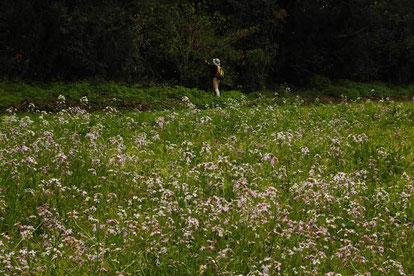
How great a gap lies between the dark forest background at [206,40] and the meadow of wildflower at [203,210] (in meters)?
11.7

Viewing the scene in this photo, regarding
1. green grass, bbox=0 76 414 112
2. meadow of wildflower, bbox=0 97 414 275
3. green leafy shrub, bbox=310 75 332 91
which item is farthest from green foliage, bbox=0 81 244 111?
green leafy shrub, bbox=310 75 332 91

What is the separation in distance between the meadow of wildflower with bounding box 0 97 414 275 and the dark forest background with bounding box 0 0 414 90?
11.7 metres

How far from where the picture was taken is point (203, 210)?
14.4 feet

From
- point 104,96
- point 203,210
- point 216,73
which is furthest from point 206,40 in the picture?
point 203,210

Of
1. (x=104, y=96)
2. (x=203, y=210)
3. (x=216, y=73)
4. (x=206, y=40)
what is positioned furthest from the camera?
(x=206, y=40)

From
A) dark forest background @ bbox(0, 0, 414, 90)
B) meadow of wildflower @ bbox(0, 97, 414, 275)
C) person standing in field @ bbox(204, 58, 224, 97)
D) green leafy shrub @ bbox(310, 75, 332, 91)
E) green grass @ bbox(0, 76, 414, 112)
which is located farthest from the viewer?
green leafy shrub @ bbox(310, 75, 332, 91)

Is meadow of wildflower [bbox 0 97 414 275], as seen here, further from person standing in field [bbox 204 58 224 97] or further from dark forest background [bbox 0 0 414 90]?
person standing in field [bbox 204 58 224 97]

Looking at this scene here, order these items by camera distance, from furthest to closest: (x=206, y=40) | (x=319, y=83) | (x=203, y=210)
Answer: (x=319, y=83)
(x=206, y=40)
(x=203, y=210)

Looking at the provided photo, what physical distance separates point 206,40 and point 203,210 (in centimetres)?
2297

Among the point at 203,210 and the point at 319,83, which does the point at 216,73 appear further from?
the point at 203,210

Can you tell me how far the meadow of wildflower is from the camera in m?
3.64

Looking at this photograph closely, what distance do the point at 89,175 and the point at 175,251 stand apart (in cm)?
288

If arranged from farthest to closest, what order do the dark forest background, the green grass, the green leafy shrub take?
the green leafy shrub
the dark forest background
the green grass

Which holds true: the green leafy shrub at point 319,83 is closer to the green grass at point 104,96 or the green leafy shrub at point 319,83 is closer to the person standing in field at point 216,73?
the green grass at point 104,96
